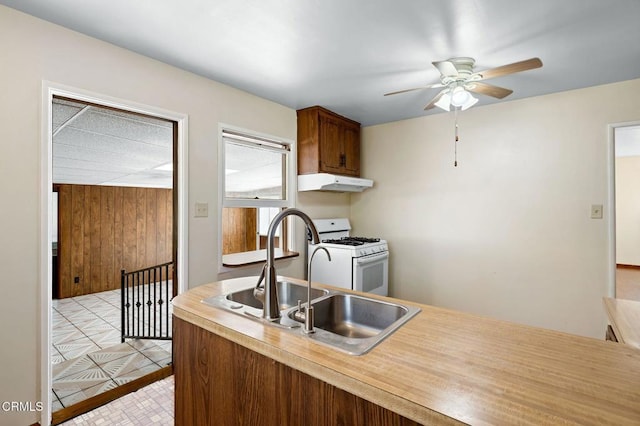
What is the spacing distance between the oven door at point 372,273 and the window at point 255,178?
0.72m

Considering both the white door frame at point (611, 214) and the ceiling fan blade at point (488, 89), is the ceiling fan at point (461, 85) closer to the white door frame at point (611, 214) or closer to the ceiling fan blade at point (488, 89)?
the ceiling fan blade at point (488, 89)

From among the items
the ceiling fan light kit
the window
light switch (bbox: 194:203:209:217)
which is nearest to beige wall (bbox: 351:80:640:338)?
the ceiling fan light kit

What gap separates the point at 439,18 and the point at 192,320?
197 cm

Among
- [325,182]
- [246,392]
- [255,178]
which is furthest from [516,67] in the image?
[255,178]

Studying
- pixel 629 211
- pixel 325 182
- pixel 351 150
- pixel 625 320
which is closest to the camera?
pixel 625 320

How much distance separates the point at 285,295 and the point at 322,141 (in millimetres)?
2019

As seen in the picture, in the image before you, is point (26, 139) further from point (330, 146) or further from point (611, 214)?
point (611, 214)

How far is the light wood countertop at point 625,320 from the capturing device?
3.87 ft

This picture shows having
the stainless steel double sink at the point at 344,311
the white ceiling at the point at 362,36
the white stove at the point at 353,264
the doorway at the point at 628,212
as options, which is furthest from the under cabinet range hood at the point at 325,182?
the doorway at the point at 628,212

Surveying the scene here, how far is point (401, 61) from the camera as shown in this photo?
7.28ft

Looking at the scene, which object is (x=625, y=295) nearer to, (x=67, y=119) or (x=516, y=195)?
(x=516, y=195)

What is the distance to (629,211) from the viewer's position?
634 cm

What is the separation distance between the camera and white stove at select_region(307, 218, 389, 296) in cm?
302

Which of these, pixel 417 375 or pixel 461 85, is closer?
pixel 417 375
